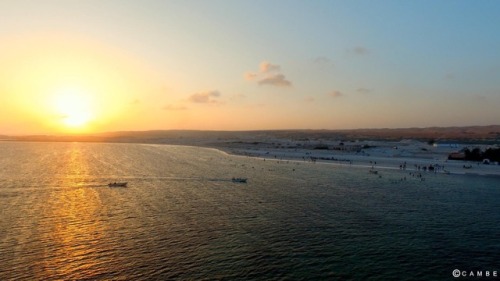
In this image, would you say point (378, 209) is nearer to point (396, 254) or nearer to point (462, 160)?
point (396, 254)

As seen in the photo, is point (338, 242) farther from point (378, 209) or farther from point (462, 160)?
point (462, 160)

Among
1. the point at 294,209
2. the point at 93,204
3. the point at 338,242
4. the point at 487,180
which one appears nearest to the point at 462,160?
the point at 487,180

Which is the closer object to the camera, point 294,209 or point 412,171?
point 294,209

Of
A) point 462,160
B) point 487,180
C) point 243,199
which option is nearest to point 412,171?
point 487,180

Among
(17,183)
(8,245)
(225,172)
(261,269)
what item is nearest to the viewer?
(261,269)

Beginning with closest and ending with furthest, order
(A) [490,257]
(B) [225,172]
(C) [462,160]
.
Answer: (A) [490,257] < (B) [225,172] < (C) [462,160]

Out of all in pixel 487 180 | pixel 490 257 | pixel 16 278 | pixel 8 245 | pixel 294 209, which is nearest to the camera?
pixel 16 278
